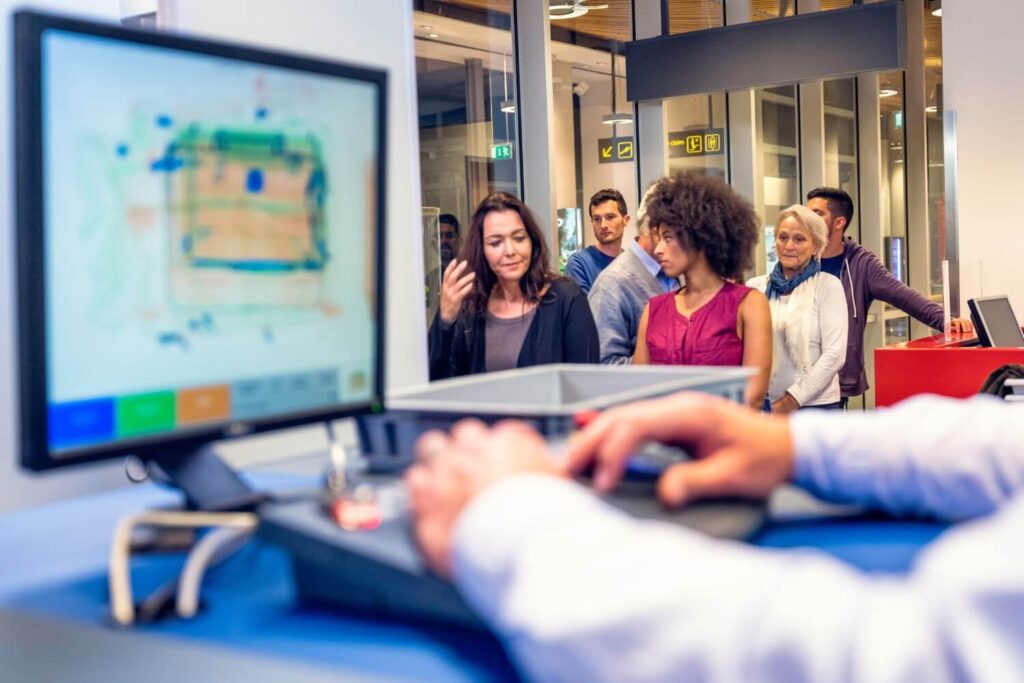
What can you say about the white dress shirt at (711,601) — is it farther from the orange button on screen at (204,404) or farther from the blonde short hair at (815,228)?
the blonde short hair at (815,228)

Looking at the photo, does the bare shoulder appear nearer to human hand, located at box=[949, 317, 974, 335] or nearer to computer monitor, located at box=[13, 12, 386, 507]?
human hand, located at box=[949, 317, 974, 335]

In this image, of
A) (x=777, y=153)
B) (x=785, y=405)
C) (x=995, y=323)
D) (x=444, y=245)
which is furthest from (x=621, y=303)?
(x=777, y=153)

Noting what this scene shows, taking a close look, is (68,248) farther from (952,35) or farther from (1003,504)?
(952,35)

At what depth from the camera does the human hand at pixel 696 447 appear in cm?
87

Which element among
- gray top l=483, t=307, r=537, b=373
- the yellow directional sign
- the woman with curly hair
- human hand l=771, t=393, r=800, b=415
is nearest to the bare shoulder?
the woman with curly hair

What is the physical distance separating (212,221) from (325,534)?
34 centimetres

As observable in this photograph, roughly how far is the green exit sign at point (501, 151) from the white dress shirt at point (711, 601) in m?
6.91

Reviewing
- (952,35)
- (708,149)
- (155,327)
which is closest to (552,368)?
(155,327)

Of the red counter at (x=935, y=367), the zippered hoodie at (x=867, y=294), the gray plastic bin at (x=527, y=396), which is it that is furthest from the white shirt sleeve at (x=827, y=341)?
the gray plastic bin at (x=527, y=396)

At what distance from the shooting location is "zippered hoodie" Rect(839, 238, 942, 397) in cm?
579

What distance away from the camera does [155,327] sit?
0.97 metres

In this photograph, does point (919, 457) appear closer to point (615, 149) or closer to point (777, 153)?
point (615, 149)

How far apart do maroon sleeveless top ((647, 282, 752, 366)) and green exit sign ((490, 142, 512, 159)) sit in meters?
3.77

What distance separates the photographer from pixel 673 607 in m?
0.58
